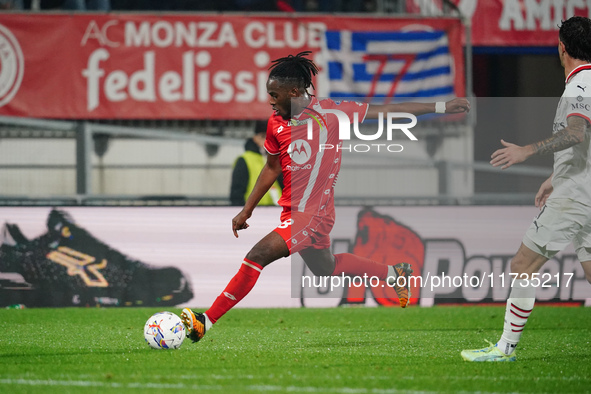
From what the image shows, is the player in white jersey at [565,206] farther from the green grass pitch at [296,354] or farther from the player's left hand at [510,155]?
the green grass pitch at [296,354]

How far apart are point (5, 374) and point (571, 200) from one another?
3.60m

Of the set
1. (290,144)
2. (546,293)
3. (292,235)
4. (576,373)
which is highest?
(290,144)

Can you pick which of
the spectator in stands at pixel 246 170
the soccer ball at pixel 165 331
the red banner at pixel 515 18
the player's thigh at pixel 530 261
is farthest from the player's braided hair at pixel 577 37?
the red banner at pixel 515 18

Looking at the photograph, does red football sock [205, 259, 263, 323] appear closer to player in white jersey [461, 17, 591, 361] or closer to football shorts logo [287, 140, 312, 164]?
football shorts logo [287, 140, 312, 164]


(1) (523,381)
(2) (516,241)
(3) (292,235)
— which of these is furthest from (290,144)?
(2) (516,241)

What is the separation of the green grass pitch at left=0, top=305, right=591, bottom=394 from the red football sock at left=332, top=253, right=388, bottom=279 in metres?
0.52

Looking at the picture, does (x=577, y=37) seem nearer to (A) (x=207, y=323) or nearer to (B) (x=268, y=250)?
(B) (x=268, y=250)

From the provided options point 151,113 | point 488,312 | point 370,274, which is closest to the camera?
point 370,274

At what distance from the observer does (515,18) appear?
14156 mm

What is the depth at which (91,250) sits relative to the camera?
10391 millimetres

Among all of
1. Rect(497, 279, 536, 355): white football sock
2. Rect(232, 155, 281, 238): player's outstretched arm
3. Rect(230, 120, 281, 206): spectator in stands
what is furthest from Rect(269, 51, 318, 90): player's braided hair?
Rect(230, 120, 281, 206): spectator in stands

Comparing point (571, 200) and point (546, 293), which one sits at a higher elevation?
point (571, 200)

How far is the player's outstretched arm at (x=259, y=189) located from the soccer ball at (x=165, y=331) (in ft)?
2.49

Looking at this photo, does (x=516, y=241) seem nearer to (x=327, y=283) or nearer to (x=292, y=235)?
(x=327, y=283)
